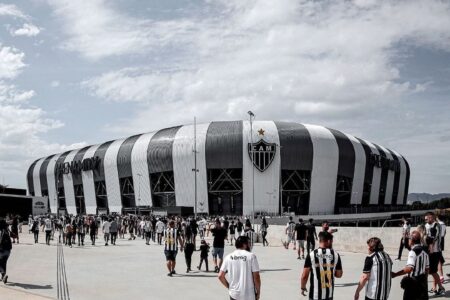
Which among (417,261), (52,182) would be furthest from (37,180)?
(417,261)

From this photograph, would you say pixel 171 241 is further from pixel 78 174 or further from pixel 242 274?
pixel 78 174

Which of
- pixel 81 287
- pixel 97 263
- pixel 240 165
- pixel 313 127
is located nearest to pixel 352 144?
pixel 313 127

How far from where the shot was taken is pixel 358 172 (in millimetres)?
81625

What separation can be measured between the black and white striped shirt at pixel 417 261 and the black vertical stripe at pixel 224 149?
212ft

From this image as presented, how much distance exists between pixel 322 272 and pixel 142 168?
75790 millimetres

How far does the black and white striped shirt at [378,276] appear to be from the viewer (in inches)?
277

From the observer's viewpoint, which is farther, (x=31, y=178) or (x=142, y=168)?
(x=31, y=178)

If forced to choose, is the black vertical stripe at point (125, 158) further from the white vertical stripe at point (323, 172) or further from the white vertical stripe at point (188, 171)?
the white vertical stripe at point (323, 172)

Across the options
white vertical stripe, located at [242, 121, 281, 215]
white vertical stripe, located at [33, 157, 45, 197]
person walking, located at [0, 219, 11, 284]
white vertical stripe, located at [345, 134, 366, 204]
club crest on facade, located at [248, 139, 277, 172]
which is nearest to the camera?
person walking, located at [0, 219, 11, 284]

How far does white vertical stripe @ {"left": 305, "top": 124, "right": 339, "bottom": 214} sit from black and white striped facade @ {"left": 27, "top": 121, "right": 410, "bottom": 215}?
0.48 feet

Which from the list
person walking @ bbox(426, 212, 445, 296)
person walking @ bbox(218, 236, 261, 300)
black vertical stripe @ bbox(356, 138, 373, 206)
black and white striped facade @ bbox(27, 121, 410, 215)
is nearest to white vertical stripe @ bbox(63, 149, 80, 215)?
black and white striped facade @ bbox(27, 121, 410, 215)

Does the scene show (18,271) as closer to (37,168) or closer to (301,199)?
(301,199)

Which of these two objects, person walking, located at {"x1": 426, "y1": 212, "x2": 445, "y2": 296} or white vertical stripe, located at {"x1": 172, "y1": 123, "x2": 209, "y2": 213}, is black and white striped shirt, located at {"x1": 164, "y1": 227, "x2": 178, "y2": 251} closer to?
person walking, located at {"x1": 426, "y1": 212, "x2": 445, "y2": 296}

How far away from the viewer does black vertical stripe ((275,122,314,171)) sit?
241 ft
